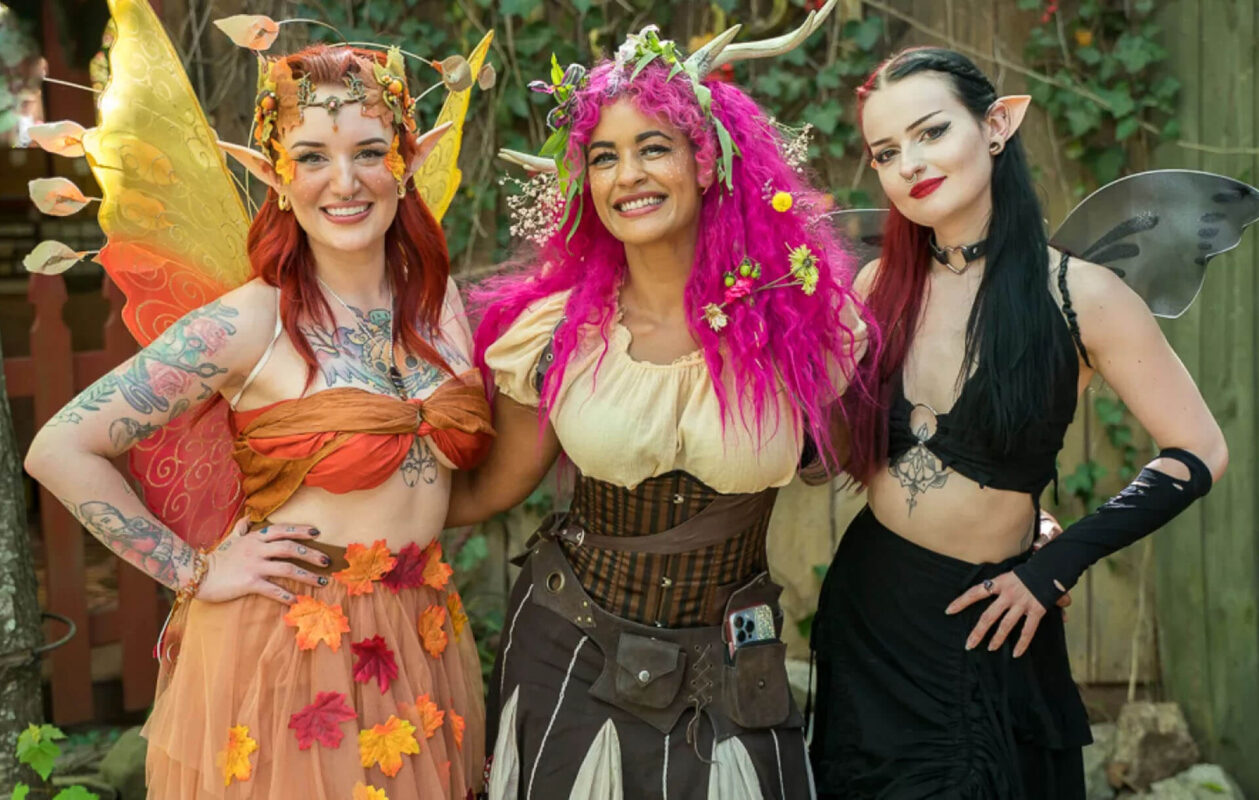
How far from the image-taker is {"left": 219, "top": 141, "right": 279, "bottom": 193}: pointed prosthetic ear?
2.32 metres

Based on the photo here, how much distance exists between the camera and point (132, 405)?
7.20 ft

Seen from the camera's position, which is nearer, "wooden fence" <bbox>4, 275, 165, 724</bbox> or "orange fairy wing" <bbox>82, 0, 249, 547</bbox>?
"orange fairy wing" <bbox>82, 0, 249, 547</bbox>

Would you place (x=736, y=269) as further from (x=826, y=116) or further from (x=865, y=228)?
(x=826, y=116)

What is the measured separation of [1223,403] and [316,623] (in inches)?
106

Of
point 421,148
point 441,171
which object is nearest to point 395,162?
point 421,148

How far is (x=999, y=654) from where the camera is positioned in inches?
91.9

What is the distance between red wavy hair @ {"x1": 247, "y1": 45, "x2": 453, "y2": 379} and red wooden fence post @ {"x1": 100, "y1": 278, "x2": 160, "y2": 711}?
1573 millimetres

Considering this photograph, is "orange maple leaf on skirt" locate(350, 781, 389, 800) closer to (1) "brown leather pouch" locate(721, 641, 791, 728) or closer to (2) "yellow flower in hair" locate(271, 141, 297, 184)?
(1) "brown leather pouch" locate(721, 641, 791, 728)

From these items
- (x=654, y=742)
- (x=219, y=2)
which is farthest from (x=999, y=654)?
(x=219, y=2)

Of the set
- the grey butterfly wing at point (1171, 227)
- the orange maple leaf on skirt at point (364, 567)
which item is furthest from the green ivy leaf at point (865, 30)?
the orange maple leaf on skirt at point (364, 567)

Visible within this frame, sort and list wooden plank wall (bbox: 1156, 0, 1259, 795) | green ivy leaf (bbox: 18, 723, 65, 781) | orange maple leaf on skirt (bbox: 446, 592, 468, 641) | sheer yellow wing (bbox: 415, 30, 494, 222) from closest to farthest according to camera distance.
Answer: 1. orange maple leaf on skirt (bbox: 446, 592, 468, 641)
2. sheer yellow wing (bbox: 415, 30, 494, 222)
3. green ivy leaf (bbox: 18, 723, 65, 781)
4. wooden plank wall (bbox: 1156, 0, 1259, 795)

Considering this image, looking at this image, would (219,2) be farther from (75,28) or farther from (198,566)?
(198,566)

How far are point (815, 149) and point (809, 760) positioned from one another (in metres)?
2.08

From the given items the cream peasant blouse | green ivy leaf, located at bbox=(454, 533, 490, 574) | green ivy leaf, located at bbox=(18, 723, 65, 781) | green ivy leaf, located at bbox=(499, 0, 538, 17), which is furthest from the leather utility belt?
green ivy leaf, located at bbox=(499, 0, 538, 17)
